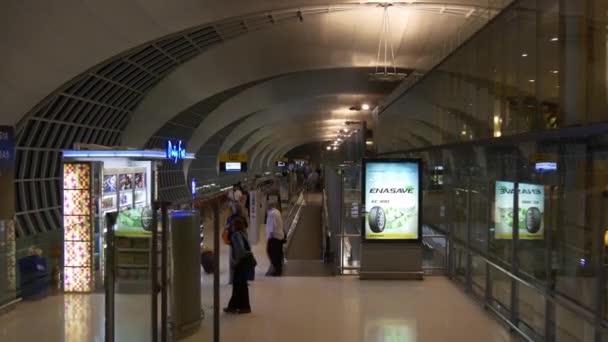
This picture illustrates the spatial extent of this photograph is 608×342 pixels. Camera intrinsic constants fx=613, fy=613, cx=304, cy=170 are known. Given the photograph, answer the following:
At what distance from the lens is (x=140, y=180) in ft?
45.1

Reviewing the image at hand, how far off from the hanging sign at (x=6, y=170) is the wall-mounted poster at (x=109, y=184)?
6.79 ft

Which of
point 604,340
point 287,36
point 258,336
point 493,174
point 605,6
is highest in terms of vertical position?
point 287,36

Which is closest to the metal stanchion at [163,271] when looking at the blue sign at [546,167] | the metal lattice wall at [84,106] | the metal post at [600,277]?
the metal post at [600,277]

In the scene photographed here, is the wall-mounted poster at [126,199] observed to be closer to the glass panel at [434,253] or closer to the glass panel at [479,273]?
the glass panel at [434,253]

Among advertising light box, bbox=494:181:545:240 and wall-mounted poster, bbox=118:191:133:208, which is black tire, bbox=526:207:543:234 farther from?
wall-mounted poster, bbox=118:191:133:208

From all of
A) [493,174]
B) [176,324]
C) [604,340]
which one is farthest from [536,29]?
[176,324]

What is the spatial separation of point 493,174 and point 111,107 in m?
18.9

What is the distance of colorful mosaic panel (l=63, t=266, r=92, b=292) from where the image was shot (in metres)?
10.3

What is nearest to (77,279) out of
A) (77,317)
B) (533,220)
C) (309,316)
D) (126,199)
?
(77,317)

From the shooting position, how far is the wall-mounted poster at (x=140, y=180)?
1341 centimetres

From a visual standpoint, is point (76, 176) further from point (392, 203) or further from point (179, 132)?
point (179, 132)

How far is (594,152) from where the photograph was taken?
561 cm

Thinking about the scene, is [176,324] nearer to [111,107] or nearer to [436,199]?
[436,199]

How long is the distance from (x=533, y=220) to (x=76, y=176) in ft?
24.0
